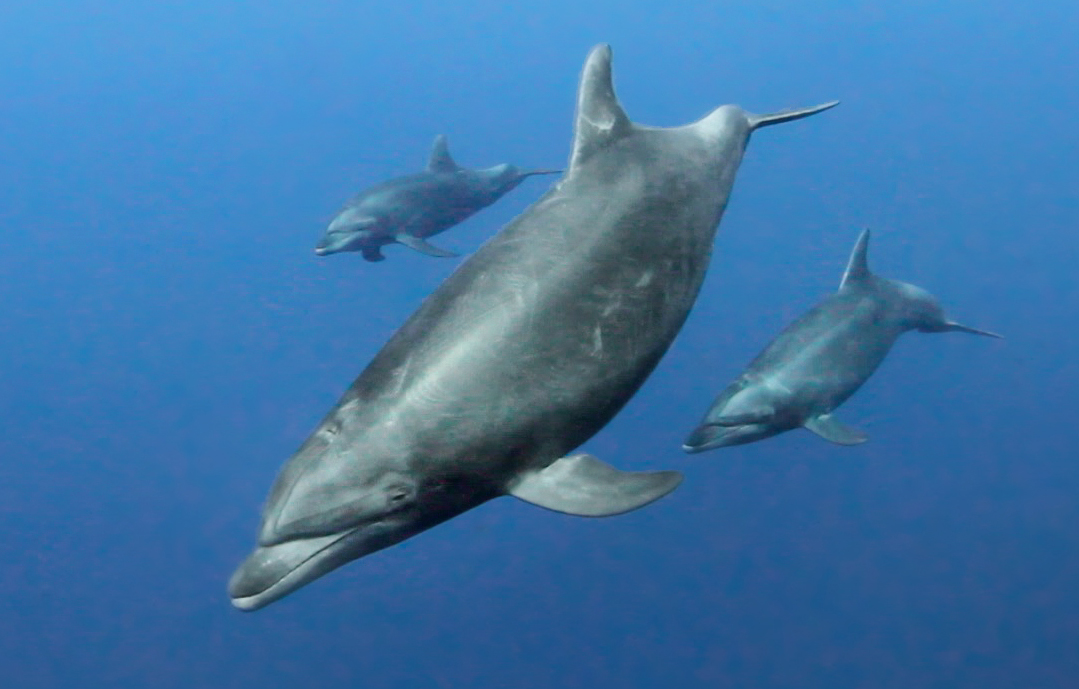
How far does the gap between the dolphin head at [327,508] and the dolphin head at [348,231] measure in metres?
8.49

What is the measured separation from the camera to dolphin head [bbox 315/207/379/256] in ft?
43.1

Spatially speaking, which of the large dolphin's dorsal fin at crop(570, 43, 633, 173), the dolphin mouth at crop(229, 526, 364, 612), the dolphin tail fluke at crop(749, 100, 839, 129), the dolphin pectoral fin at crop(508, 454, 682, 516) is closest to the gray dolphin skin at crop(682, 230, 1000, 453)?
the dolphin tail fluke at crop(749, 100, 839, 129)

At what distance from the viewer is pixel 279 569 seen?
4668 millimetres

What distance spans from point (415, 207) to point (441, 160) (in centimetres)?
91

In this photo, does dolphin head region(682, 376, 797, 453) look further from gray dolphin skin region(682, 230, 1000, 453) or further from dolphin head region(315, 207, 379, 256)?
dolphin head region(315, 207, 379, 256)

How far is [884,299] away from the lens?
37.3 feet

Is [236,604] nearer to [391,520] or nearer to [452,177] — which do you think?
[391,520]

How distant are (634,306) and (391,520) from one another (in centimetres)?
197

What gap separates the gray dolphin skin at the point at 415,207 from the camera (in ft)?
43.2

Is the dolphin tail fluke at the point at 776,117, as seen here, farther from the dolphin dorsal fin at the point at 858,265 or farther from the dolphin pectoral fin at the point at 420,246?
the dolphin pectoral fin at the point at 420,246

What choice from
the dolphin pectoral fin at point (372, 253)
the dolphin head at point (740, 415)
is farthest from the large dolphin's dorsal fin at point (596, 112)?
the dolphin pectoral fin at point (372, 253)

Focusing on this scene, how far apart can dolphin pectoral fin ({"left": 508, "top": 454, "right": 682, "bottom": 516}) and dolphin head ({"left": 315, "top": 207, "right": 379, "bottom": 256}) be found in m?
8.42

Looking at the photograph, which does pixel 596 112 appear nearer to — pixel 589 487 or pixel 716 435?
pixel 589 487

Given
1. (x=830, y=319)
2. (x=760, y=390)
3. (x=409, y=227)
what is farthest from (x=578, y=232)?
(x=409, y=227)
